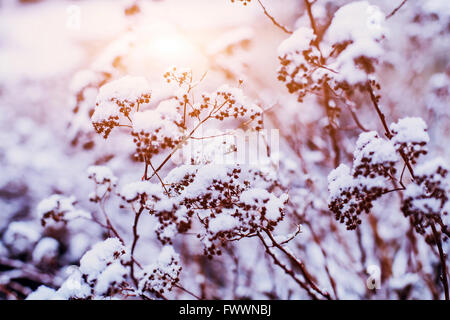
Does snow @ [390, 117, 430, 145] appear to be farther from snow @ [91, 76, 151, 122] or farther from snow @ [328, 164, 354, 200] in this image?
snow @ [91, 76, 151, 122]

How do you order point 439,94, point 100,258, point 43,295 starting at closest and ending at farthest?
point 100,258 < point 43,295 < point 439,94

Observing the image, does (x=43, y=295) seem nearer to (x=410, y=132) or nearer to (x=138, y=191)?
(x=138, y=191)

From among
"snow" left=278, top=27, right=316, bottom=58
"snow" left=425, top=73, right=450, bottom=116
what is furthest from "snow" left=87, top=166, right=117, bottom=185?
"snow" left=425, top=73, right=450, bottom=116

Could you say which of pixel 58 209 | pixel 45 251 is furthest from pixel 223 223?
pixel 45 251

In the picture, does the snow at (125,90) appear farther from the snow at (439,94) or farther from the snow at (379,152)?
the snow at (439,94)

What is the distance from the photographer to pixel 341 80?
1369 mm

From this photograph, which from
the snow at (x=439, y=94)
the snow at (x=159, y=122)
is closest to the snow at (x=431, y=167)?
the snow at (x=159, y=122)

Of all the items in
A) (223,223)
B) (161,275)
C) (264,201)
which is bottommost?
(161,275)

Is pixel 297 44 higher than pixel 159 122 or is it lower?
higher

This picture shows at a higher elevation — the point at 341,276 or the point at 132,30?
the point at 132,30
